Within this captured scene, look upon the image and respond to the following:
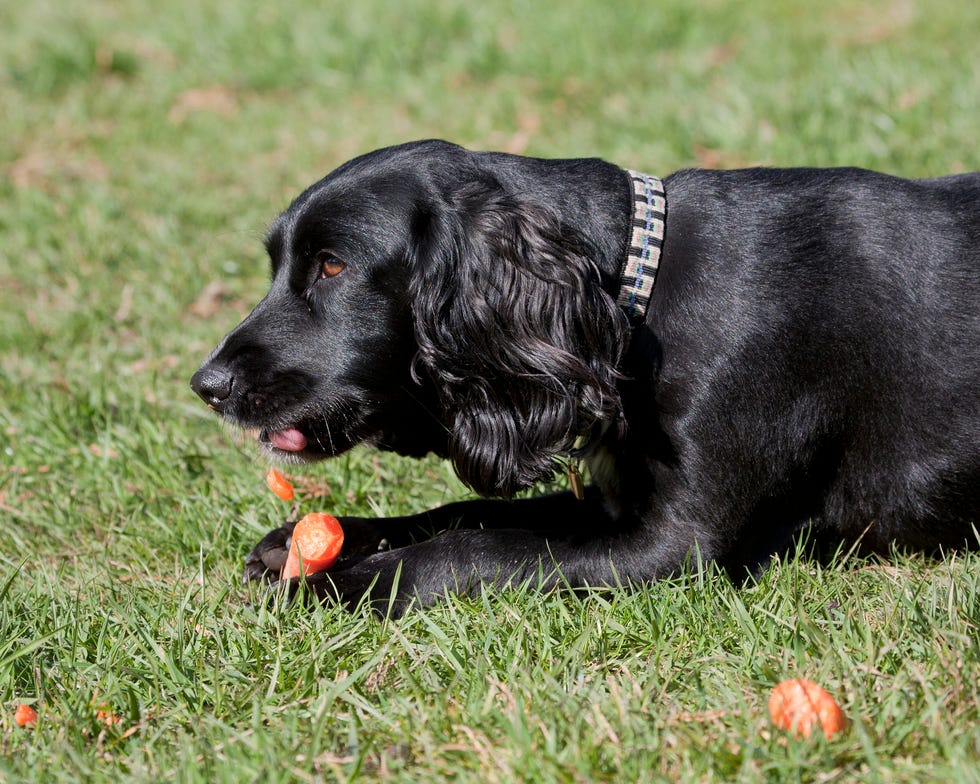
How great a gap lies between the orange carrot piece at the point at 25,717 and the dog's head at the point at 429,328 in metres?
0.94

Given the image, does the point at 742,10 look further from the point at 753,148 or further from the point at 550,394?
the point at 550,394

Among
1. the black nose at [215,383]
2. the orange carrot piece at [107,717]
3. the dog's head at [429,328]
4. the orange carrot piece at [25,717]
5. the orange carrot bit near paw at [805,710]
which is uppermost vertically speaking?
the dog's head at [429,328]

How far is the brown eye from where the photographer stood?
2.97 m

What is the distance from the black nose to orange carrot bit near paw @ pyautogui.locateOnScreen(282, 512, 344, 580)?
400mm

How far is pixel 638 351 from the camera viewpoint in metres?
2.83

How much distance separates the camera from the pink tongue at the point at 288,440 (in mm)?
3115

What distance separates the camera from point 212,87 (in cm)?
792

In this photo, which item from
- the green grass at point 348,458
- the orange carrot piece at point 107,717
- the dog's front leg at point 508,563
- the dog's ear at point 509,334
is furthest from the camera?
the dog's front leg at point 508,563

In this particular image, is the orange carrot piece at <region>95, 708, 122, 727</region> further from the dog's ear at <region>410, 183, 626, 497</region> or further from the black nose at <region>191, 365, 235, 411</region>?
the dog's ear at <region>410, 183, 626, 497</region>

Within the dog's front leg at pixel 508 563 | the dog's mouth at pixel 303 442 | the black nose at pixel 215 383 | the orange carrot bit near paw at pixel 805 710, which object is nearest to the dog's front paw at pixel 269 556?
the dog's front leg at pixel 508 563

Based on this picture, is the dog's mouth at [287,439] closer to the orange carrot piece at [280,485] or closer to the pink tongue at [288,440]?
the pink tongue at [288,440]

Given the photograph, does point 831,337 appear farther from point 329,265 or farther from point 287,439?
point 287,439

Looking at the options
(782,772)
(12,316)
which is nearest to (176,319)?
(12,316)

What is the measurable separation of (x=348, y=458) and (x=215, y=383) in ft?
2.06
